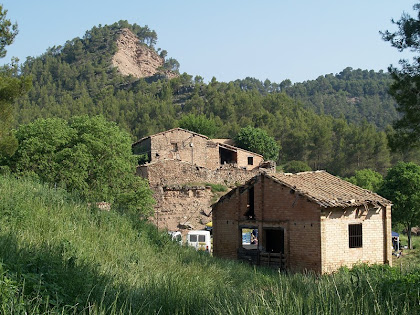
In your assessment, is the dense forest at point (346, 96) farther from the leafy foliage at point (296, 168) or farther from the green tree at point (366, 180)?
the green tree at point (366, 180)

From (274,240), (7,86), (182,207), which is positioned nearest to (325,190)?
(274,240)

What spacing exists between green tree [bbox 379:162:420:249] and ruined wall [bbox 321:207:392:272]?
1613cm

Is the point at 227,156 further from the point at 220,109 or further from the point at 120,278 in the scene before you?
the point at 120,278

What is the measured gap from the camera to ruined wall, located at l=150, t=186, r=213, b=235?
41219mm

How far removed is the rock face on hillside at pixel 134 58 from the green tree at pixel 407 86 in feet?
427

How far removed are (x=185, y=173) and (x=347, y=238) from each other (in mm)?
27234

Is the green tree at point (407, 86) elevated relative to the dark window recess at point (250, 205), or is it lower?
elevated

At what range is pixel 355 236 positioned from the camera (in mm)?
21016

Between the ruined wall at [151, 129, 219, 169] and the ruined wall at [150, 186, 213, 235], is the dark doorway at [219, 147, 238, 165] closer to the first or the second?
the ruined wall at [151, 129, 219, 169]

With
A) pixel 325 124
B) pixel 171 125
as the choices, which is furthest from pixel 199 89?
pixel 325 124

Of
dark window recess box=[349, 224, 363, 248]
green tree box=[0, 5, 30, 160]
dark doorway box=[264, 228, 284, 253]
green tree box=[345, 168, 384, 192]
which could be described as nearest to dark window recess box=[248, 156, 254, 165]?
green tree box=[345, 168, 384, 192]

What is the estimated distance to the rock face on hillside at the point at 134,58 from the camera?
489 ft

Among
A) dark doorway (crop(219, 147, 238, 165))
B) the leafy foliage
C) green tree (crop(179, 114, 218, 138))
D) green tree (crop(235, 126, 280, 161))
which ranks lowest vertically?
the leafy foliage

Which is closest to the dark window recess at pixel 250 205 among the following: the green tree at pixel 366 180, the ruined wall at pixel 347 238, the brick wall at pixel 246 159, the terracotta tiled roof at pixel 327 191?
the terracotta tiled roof at pixel 327 191
